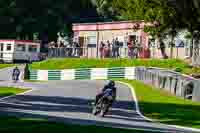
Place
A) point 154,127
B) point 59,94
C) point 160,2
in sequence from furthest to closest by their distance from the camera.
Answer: point 160,2
point 59,94
point 154,127

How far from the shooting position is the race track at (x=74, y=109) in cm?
2269

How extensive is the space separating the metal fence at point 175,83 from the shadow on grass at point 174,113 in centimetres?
260

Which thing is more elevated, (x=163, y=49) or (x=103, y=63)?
(x=163, y=49)

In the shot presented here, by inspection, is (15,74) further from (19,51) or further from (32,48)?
(32,48)

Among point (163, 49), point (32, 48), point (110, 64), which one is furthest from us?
point (32, 48)

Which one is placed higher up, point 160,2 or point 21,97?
point 160,2

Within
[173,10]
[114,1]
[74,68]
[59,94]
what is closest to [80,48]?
[74,68]

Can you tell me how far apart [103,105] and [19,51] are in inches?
2224

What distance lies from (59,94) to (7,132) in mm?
21828

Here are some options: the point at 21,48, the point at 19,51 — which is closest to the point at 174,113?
the point at 21,48

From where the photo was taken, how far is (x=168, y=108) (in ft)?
96.6

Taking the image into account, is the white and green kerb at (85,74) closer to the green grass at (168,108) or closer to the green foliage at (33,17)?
the green grass at (168,108)

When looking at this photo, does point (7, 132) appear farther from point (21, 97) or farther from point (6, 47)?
point (6, 47)

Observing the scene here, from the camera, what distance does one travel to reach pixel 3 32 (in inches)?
3743
